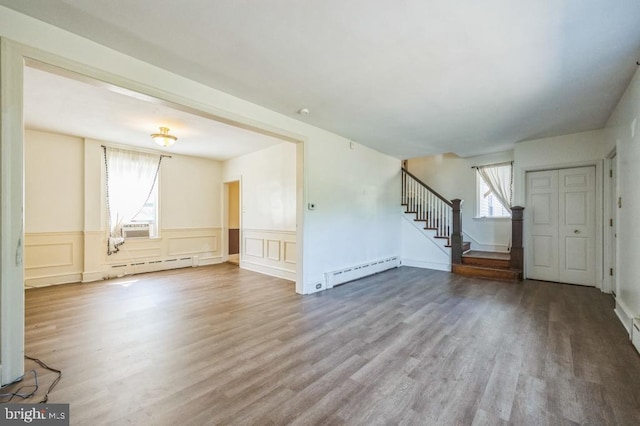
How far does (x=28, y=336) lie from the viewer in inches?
108

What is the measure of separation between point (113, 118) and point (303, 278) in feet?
12.9

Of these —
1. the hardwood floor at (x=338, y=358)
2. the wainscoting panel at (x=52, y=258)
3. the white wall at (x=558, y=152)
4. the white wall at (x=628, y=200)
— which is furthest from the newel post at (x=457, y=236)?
the wainscoting panel at (x=52, y=258)

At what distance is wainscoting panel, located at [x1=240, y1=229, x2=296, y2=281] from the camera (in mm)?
5418

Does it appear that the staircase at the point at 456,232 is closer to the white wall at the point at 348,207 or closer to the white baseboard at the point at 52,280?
the white wall at the point at 348,207

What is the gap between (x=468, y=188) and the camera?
22.5ft

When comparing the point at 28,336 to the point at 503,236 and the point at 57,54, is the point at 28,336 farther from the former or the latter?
the point at 503,236

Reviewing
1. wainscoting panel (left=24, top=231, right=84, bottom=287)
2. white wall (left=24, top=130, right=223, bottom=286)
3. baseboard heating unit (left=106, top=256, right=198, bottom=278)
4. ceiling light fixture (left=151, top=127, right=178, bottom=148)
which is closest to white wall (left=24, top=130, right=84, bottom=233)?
white wall (left=24, top=130, right=223, bottom=286)

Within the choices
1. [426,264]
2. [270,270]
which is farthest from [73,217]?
[426,264]

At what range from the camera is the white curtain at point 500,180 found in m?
6.09

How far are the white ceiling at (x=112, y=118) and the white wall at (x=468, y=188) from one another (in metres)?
4.65

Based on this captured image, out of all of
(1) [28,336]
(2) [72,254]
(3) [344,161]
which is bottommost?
(1) [28,336]

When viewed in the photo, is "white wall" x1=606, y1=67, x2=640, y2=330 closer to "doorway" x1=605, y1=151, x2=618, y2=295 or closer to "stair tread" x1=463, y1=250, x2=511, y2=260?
"doorway" x1=605, y1=151, x2=618, y2=295

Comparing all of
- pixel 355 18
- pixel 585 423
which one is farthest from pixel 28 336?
pixel 585 423

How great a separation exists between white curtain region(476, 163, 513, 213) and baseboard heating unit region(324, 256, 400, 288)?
2780mm
